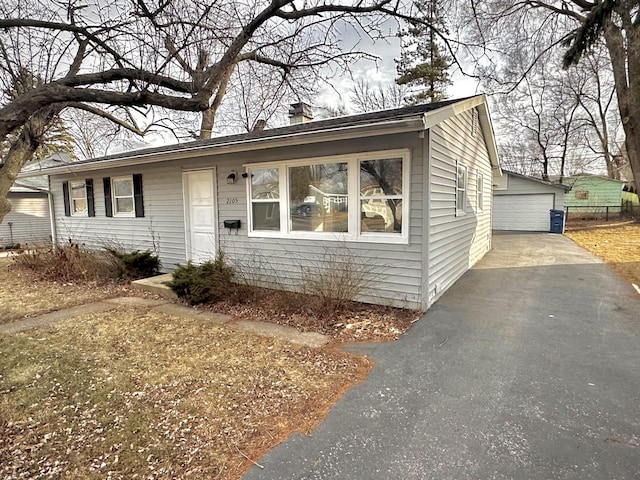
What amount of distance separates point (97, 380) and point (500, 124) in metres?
32.3

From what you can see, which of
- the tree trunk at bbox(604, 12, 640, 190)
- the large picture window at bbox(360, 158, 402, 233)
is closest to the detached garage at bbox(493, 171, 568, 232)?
the tree trunk at bbox(604, 12, 640, 190)

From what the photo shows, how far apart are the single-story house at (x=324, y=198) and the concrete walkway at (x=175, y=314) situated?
1.50 meters

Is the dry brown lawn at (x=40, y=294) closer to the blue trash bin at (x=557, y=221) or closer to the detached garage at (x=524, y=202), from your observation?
the detached garage at (x=524, y=202)

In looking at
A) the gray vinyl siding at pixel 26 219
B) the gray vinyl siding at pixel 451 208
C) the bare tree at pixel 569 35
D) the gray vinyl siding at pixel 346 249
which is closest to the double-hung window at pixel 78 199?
the gray vinyl siding at pixel 346 249

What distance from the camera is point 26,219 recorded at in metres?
16.0

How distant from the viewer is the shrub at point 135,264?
24.7ft

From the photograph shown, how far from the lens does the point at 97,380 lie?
3.27m

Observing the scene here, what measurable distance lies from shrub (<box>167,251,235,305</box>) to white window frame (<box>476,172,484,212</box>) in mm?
6771

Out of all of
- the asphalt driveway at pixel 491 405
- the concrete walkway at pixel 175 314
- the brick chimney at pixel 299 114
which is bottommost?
the asphalt driveway at pixel 491 405

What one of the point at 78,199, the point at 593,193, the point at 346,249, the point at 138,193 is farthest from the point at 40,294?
the point at 593,193

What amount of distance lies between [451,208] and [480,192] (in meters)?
3.96

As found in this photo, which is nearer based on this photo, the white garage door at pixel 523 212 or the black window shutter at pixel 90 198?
the black window shutter at pixel 90 198

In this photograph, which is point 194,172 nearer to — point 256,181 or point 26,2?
point 256,181

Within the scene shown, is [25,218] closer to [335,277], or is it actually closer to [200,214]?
[200,214]
